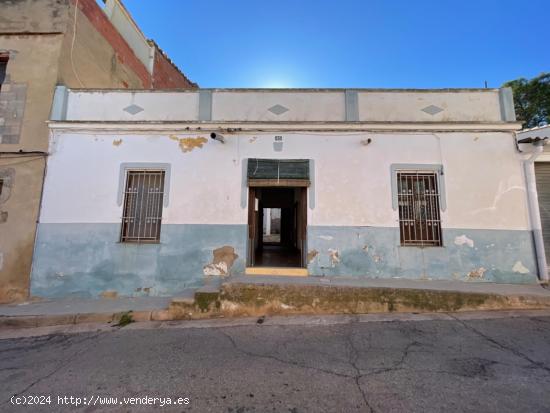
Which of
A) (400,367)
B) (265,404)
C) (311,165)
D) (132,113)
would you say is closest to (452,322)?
(400,367)

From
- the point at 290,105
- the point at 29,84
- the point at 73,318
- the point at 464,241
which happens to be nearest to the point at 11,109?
the point at 29,84

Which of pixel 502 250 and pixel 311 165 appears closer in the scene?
pixel 502 250

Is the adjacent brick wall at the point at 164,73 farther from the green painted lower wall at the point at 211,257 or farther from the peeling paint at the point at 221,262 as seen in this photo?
the peeling paint at the point at 221,262

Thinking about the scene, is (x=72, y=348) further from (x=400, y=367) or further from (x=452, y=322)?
(x=452, y=322)

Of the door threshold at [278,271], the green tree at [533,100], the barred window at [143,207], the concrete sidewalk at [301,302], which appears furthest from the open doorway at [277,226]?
the green tree at [533,100]

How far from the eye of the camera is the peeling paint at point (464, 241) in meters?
5.85

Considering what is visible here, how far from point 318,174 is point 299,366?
4055 mm

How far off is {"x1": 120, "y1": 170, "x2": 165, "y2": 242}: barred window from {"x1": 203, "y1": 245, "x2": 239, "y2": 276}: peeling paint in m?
1.37

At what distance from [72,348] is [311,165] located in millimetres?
5266

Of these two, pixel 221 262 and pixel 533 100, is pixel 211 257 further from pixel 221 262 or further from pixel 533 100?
pixel 533 100

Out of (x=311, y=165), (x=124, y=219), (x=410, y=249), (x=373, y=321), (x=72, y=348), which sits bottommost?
(x=72, y=348)

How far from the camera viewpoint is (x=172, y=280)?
19.7 ft

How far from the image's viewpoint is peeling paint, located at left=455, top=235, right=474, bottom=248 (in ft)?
19.2

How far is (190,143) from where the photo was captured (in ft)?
20.9
